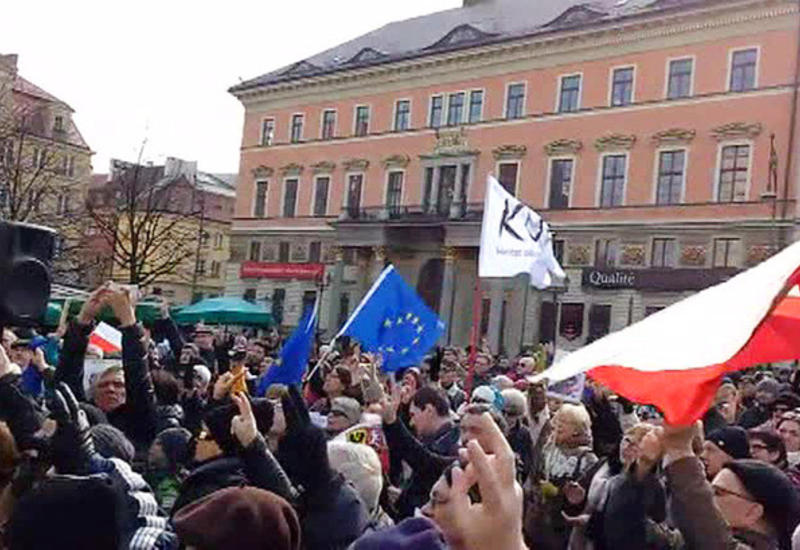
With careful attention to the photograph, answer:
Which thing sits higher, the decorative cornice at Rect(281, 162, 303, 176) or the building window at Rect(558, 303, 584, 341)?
the decorative cornice at Rect(281, 162, 303, 176)

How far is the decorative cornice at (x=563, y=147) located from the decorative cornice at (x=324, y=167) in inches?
527

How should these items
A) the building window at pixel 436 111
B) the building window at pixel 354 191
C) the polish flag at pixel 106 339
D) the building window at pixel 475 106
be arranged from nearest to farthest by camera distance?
the polish flag at pixel 106 339 < the building window at pixel 475 106 < the building window at pixel 436 111 < the building window at pixel 354 191

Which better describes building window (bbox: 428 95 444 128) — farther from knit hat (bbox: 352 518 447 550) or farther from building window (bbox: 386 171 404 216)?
knit hat (bbox: 352 518 447 550)

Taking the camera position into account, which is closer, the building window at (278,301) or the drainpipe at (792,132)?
the drainpipe at (792,132)

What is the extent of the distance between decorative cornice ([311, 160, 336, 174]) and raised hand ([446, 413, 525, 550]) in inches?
2093

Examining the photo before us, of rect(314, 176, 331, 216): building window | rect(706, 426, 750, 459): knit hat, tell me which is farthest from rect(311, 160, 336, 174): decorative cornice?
rect(706, 426, 750, 459): knit hat

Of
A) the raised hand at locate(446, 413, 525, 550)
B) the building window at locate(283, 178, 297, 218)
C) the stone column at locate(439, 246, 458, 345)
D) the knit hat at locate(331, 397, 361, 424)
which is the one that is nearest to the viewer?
the raised hand at locate(446, 413, 525, 550)

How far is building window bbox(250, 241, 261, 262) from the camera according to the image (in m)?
58.3

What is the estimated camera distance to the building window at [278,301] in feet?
182

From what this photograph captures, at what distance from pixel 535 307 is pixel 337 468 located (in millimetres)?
39391

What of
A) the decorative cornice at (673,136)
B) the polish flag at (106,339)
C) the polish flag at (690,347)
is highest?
the decorative cornice at (673,136)

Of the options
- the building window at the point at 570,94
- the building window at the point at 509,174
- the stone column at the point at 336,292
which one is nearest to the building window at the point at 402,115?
the building window at the point at 509,174

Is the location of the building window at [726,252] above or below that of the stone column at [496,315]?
above

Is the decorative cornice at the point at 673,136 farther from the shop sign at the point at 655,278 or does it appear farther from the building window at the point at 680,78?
the shop sign at the point at 655,278
